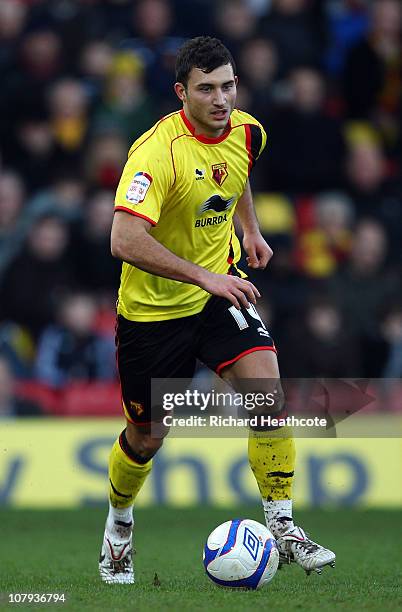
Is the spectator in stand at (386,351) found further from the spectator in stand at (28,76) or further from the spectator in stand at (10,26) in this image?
the spectator in stand at (10,26)

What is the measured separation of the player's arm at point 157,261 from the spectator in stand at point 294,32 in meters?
8.44

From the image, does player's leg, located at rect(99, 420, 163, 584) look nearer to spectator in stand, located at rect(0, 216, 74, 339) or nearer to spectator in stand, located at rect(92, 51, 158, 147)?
spectator in stand, located at rect(0, 216, 74, 339)

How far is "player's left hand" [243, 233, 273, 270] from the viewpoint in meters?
7.14

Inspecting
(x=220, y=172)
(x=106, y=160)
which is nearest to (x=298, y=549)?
(x=220, y=172)

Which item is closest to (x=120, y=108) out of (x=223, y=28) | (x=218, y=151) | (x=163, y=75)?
(x=163, y=75)

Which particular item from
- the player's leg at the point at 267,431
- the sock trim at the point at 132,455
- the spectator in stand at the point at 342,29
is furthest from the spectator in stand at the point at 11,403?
the spectator in stand at the point at 342,29

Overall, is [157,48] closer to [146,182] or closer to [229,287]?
[146,182]

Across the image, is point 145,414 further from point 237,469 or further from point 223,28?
point 223,28

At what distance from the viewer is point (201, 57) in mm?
6438

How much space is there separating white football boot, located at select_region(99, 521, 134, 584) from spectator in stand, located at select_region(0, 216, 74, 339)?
18.2 ft

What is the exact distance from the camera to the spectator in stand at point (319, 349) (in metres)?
11.7

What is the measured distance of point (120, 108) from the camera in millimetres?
13812

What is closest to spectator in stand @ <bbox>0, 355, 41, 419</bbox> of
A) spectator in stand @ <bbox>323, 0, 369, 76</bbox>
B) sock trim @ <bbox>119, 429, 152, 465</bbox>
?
sock trim @ <bbox>119, 429, 152, 465</bbox>

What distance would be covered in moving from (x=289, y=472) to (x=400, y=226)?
7229 mm
